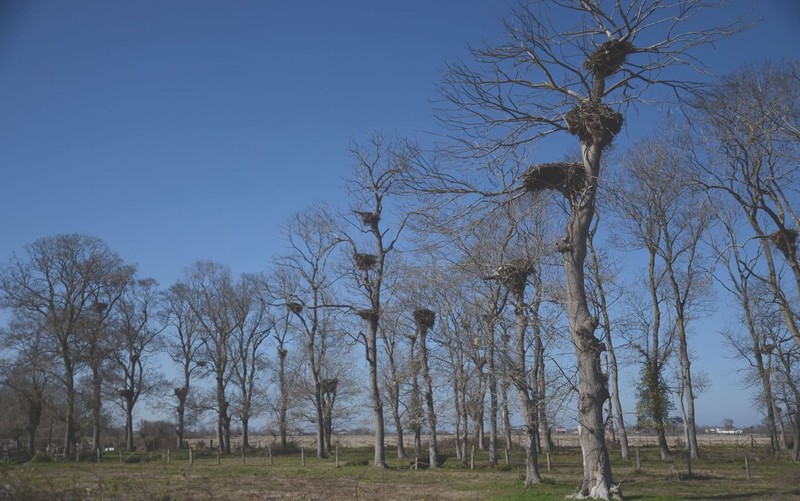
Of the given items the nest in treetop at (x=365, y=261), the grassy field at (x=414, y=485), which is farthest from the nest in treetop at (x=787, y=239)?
the nest in treetop at (x=365, y=261)

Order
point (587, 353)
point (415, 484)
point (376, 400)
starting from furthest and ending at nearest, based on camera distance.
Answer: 1. point (376, 400)
2. point (415, 484)
3. point (587, 353)

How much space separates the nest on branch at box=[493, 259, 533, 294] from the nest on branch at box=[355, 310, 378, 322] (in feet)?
31.6

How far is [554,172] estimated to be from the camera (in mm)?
12781

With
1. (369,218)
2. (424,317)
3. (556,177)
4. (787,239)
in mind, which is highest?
(369,218)

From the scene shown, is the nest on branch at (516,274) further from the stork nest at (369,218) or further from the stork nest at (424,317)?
the stork nest at (369,218)

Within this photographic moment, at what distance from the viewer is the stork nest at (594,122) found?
38.5 ft

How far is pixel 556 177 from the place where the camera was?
1280cm

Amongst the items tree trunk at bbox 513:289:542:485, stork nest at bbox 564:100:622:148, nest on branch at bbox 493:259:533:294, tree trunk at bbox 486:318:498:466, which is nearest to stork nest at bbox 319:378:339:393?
tree trunk at bbox 486:318:498:466

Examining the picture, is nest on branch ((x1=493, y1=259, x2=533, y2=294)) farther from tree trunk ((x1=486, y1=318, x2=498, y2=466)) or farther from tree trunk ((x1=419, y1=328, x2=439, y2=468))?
tree trunk ((x1=419, y1=328, x2=439, y2=468))

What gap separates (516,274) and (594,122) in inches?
286

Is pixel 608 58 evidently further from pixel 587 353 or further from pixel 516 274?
pixel 516 274

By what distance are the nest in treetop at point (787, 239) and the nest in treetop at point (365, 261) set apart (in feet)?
51.5

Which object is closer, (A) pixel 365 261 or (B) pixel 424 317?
(B) pixel 424 317

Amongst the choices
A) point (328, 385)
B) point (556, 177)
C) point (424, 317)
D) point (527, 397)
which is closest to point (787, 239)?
point (527, 397)
